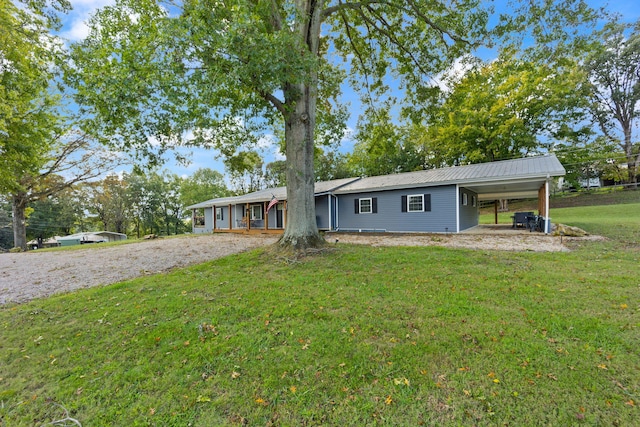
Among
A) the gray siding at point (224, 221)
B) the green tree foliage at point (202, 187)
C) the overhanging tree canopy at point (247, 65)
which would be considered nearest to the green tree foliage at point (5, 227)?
the green tree foliage at point (202, 187)

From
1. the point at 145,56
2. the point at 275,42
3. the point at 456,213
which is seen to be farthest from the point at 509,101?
the point at 145,56

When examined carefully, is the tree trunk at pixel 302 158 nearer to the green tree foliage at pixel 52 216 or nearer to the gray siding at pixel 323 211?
the gray siding at pixel 323 211

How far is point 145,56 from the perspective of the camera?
212 inches

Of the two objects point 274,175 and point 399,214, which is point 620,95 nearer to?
point 399,214

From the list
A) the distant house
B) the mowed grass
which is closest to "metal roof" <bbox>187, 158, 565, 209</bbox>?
the mowed grass

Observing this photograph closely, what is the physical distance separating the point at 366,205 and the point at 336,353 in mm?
Result: 12362

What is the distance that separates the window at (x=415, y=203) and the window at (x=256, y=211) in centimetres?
1072

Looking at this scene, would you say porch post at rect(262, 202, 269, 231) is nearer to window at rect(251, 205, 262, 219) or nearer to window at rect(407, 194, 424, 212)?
window at rect(251, 205, 262, 219)

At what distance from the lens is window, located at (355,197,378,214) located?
14.3 metres

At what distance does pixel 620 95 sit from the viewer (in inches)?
1065

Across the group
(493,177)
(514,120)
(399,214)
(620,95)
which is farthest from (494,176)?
(620,95)

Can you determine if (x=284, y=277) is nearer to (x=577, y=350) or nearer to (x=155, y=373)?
(x=155, y=373)

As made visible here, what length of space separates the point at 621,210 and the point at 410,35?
20.9 m

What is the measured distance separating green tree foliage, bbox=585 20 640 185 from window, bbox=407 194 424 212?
90.2 ft
